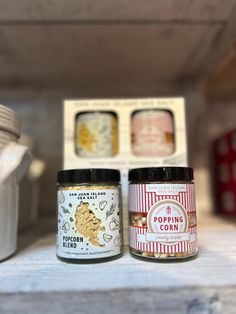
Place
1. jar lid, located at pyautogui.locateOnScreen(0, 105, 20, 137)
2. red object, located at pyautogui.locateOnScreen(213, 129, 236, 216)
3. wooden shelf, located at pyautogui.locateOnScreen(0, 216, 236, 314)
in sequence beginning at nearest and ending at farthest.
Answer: wooden shelf, located at pyautogui.locateOnScreen(0, 216, 236, 314) < jar lid, located at pyautogui.locateOnScreen(0, 105, 20, 137) < red object, located at pyautogui.locateOnScreen(213, 129, 236, 216)

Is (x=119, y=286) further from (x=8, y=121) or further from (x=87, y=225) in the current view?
(x=8, y=121)

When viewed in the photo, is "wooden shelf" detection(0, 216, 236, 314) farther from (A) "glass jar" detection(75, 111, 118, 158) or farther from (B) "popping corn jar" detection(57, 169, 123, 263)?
(A) "glass jar" detection(75, 111, 118, 158)

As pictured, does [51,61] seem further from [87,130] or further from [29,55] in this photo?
[87,130]

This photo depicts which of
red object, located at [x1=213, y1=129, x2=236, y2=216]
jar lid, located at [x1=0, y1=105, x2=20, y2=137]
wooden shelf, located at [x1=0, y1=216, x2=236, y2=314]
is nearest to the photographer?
wooden shelf, located at [x1=0, y1=216, x2=236, y2=314]

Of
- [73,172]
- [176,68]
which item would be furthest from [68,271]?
[176,68]

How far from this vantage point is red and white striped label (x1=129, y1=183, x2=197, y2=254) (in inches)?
12.2

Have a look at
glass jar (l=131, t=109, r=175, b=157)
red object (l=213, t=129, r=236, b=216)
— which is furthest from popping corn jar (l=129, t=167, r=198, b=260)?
red object (l=213, t=129, r=236, b=216)

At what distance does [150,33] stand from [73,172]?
0.36 meters

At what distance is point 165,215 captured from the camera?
31 cm

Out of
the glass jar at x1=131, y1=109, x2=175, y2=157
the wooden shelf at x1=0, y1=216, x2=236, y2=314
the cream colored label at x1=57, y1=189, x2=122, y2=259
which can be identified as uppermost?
the glass jar at x1=131, y1=109, x2=175, y2=157

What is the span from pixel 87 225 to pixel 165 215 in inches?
3.4

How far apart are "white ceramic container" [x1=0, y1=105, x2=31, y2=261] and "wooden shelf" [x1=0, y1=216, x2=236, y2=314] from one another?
29 mm

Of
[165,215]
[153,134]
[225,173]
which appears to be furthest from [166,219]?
[225,173]

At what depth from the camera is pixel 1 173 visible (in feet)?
1.06
